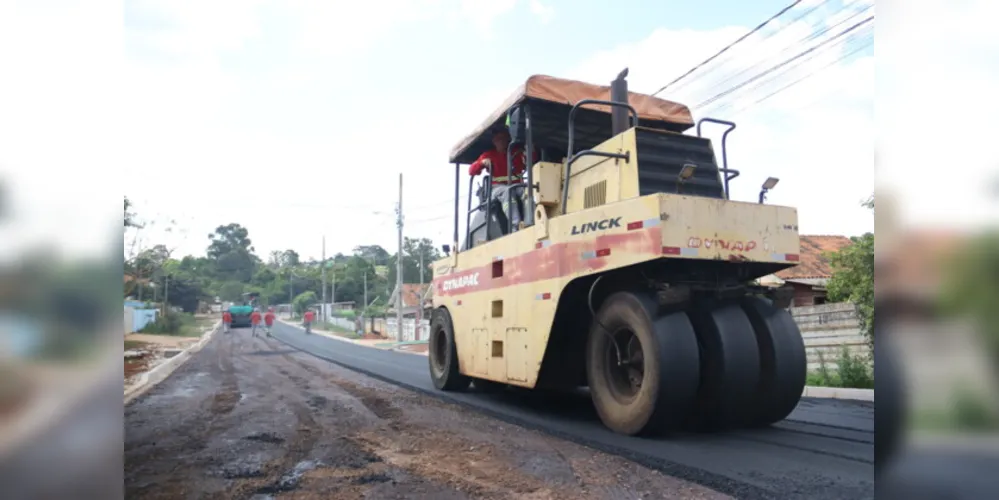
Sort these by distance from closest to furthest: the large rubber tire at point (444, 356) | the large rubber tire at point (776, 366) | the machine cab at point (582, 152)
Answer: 1. the large rubber tire at point (776, 366)
2. the machine cab at point (582, 152)
3. the large rubber tire at point (444, 356)


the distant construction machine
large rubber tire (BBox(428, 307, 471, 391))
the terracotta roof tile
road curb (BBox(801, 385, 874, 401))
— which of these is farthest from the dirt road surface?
the terracotta roof tile

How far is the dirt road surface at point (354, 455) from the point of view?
3.70m

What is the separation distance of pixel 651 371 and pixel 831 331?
8.21m

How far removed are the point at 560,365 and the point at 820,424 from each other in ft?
8.15

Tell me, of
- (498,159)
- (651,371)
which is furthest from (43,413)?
(498,159)

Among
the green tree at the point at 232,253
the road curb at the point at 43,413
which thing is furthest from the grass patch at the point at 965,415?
the green tree at the point at 232,253

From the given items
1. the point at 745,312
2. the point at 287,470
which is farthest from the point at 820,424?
the point at 287,470

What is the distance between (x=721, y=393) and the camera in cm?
504

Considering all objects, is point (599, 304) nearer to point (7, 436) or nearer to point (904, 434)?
point (904, 434)

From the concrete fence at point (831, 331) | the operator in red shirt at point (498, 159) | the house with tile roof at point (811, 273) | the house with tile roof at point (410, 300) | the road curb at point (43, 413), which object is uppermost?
the operator in red shirt at point (498, 159)

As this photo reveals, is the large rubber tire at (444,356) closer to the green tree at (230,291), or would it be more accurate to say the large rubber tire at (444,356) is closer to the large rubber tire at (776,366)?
the large rubber tire at (776,366)

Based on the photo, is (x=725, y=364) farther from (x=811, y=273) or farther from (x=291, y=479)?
(x=811, y=273)

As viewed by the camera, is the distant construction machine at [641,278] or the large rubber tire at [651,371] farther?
the distant construction machine at [641,278]

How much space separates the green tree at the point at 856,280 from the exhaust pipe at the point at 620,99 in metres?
4.36
